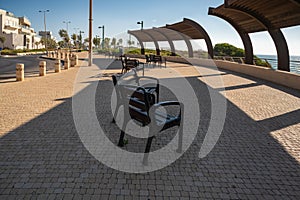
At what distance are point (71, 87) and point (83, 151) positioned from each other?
5.78m

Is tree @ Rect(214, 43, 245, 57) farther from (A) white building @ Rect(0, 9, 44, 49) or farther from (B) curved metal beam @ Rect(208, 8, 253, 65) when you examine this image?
(A) white building @ Rect(0, 9, 44, 49)

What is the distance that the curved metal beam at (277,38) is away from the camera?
11.0 metres

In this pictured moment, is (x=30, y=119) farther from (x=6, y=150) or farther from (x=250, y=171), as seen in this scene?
(x=250, y=171)

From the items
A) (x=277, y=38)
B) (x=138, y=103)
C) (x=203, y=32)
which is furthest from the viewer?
(x=203, y=32)

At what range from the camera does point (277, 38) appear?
36.4 ft

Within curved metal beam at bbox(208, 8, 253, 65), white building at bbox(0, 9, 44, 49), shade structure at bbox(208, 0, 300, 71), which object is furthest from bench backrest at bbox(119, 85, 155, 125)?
white building at bbox(0, 9, 44, 49)

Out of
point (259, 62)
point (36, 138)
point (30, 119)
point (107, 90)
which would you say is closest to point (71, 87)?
point (107, 90)

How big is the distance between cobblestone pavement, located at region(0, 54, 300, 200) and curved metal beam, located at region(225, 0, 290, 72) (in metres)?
6.36

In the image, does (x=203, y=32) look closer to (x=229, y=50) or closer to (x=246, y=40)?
(x=246, y=40)

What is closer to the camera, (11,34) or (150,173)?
(150,173)

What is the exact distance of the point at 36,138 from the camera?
12.9ft

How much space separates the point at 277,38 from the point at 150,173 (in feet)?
35.9

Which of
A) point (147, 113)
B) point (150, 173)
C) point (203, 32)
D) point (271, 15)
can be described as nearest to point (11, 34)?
point (203, 32)

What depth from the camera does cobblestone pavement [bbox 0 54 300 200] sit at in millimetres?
2602
